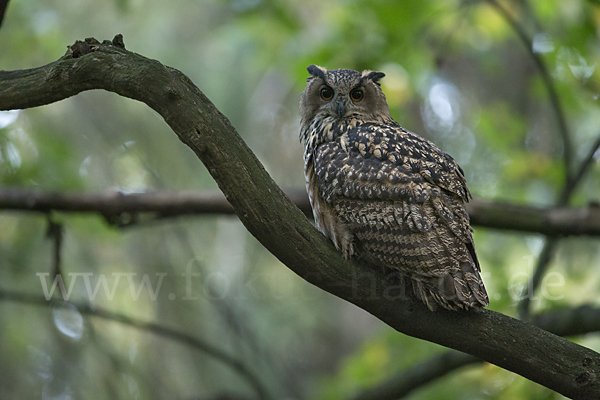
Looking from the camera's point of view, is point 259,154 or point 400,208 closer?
point 400,208

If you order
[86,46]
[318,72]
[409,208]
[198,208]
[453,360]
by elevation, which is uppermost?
[318,72]

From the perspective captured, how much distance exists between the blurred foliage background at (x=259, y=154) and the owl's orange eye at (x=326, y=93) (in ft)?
4.58

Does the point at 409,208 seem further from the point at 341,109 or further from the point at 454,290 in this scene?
the point at 341,109

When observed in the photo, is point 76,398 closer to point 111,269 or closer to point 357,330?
point 111,269

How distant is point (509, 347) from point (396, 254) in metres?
0.61

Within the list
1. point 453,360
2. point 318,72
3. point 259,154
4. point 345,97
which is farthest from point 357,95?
point 259,154

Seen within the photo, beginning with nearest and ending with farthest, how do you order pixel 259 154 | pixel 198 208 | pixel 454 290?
pixel 454 290
pixel 198 208
pixel 259 154

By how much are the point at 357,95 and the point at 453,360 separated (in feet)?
6.17

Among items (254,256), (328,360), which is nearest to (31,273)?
(254,256)

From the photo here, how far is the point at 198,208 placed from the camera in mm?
4133

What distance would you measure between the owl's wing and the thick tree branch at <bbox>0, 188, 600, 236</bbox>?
132cm

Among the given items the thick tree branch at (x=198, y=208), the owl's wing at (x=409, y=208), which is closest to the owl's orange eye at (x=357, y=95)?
the owl's wing at (x=409, y=208)

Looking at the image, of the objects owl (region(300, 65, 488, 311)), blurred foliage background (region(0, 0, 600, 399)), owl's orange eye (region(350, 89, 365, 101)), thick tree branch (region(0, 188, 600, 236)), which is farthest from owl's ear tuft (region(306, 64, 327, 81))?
blurred foliage background (region(0, 0, 600, 399))

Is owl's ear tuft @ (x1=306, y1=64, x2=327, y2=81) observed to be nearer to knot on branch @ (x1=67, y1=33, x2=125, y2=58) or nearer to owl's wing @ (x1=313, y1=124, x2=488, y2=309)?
owl's wing @ (x1=313, y1=124, x2=488, y2=309)
